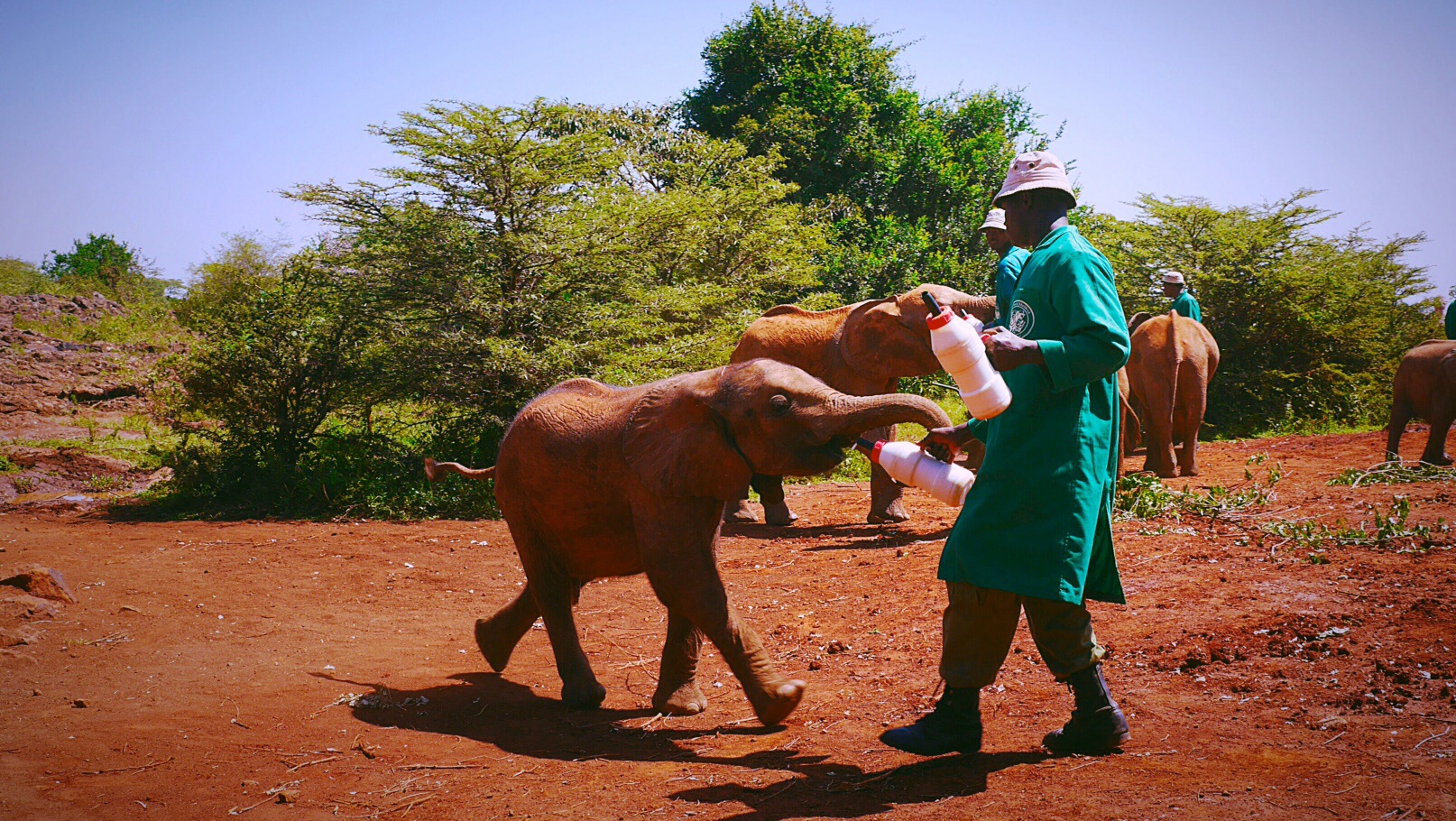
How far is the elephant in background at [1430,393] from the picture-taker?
10750 millimetres

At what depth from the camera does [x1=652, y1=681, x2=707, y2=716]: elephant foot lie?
4945 millimetres

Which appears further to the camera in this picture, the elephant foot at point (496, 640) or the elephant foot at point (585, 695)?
the elephant foot at point (496, 640)

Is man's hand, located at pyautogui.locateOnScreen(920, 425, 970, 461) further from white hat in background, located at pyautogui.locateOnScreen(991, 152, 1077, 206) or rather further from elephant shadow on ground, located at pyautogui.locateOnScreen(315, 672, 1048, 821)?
elephant shadow on ground, located at pyautogui.locateOnScreen(315, 672, 1048, 821)

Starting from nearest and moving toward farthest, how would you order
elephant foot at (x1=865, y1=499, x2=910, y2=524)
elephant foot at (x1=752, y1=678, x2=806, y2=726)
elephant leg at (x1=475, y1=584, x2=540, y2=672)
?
elephant foot at (x1=752, y1=678, x2=806, y2=726)
elephant leg at (x1=475, y1=584, x2=540, y2=672)
elephant foot at (x1=865, y1=499, x2=910, y2=524)

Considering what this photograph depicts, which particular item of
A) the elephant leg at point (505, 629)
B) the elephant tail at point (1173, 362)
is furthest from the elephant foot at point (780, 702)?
the elephant tail at point (1173, 362)

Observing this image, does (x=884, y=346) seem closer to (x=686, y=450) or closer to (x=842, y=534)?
(x=842, y=534)

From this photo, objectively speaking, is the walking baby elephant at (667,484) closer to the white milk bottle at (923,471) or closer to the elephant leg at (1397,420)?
the white milk bottle at (923,471)

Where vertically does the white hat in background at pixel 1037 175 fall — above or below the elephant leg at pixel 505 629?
above

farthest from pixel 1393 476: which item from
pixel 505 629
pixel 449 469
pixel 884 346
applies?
pixel 449 469

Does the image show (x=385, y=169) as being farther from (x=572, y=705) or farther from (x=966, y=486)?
(x=966, y=486)

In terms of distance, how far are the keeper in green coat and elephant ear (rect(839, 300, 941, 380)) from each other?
577 centimetres

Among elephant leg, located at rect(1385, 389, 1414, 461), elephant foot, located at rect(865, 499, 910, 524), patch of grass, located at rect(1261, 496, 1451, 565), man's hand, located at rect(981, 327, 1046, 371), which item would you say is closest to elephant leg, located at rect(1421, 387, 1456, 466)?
elephant leg, located at rect(1385, 389, 1414, 461)

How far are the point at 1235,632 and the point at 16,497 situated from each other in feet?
44.6

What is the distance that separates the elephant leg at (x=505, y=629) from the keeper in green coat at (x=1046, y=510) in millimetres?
2652
